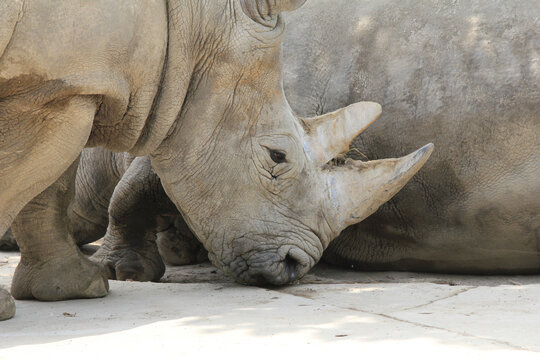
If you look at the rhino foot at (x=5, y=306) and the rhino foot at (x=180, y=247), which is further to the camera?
the rhino foot at (x=180, y=247)

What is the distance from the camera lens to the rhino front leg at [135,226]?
571 cm

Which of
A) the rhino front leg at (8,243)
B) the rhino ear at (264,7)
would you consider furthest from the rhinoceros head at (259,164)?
the rhino front leg at (8,243)

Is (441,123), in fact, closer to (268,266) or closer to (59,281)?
(268,266)

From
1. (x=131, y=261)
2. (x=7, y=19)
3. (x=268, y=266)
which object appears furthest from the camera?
(x=131, y=261)

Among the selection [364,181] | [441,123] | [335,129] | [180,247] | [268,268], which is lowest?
[268,268]

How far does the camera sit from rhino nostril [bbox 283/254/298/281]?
478cm

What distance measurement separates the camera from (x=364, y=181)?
4.90 metres

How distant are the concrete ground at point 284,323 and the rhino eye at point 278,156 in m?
0.65

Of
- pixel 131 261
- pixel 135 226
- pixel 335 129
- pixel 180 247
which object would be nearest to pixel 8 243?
pixel 180 247

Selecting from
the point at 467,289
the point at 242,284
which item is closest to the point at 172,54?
the point at 242,284

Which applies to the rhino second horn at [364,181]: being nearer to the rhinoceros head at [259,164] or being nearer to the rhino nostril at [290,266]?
the rhinoceros head at [259,164]

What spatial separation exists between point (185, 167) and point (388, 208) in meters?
1.60

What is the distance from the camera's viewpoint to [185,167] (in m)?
4.54

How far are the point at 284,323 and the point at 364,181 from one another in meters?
1.56
